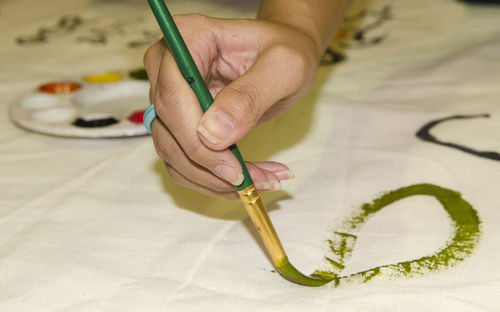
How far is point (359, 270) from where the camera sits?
412 millimetres

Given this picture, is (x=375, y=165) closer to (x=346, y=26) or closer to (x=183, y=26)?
(x=183, y=26)

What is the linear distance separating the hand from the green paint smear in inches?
2.8

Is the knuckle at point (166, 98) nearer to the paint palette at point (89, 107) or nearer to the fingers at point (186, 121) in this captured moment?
the fingers at point (186, 121)

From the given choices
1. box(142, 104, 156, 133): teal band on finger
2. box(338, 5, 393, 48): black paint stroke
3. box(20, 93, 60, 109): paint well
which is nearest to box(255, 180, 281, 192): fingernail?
box(142, 104, 156, 133): teal band on finger

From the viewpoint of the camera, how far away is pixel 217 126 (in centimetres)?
37

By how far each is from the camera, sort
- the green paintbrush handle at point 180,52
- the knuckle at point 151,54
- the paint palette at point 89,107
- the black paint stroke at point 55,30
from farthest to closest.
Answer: the black paint stroke at point 55,30
the paint palette at point 89,107
the knuckle at point 151,54
the green paintbrush handle at point 180,52

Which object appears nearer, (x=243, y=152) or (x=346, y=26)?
(x=243, y=152)

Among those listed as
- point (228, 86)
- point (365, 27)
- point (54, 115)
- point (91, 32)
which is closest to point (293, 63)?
point (228, 86)

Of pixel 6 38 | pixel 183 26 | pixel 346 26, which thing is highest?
pixel 183 26

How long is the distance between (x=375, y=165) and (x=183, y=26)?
233 mm

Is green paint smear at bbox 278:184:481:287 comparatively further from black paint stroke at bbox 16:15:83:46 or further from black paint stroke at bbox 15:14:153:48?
black paint stroke at bbox 16:15:83:46

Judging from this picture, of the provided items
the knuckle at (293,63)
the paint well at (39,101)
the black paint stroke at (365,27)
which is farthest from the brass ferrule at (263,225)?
the black paint stroke at (365,27)

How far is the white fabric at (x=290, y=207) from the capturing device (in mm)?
394

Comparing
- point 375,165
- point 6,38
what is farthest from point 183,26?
point 6,38
